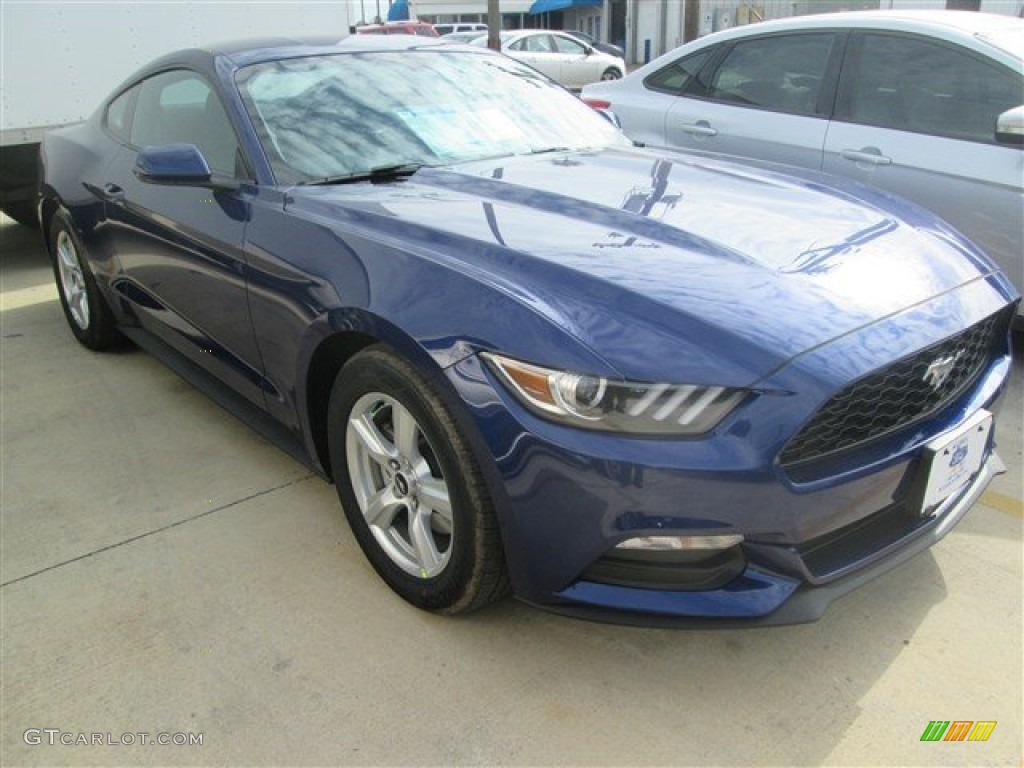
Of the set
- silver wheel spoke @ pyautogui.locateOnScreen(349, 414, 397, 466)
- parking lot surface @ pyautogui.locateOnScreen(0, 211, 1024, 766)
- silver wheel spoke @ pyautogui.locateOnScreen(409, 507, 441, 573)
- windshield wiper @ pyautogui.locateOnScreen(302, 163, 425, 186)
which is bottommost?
parking lot surface @ pyautogui.locateOnScreen(0, 211, 1024, 766)

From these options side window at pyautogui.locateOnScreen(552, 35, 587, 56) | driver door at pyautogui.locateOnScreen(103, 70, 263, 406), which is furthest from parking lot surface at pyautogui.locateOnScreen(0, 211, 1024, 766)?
side window at pyautogui.locateOnScreen(552, 35, 587, 56)

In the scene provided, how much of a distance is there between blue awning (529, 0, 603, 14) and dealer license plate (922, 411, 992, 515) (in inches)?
1488

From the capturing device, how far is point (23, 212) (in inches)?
292

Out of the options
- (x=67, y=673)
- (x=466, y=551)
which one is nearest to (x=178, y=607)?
(x=67, y=673)

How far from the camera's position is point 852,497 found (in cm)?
182

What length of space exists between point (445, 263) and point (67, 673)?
4.83 ft

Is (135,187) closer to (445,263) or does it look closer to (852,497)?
(445,263)

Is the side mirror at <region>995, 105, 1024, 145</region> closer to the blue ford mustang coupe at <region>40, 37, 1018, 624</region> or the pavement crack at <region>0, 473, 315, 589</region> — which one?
the blue ford mustang coupe at <region>40, 37, 1018, 624</region>

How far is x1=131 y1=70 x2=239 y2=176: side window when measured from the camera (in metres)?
2.95

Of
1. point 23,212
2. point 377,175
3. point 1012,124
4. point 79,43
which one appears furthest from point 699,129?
point 23,212

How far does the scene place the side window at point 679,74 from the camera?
16.3ft

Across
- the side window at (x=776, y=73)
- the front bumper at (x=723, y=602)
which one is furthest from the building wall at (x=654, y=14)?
the front bumper at (x=723, y=602)

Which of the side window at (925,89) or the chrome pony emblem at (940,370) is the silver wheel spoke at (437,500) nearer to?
the chrome pony emblem at (940,370)

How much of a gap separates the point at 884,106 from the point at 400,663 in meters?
3.59
